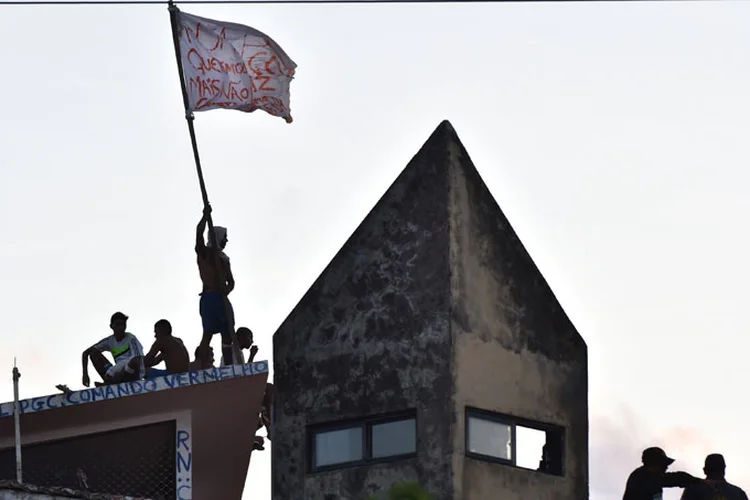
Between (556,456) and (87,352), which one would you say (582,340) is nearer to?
(556,456)

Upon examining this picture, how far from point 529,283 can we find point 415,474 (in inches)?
144

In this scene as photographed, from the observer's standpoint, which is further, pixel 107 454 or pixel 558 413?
pixel 558 413

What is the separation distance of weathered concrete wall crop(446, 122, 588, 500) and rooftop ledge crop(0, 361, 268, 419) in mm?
3214

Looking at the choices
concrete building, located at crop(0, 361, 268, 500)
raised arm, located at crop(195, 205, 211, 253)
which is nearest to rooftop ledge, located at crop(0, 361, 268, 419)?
concrete building, located at crop(0, 361, 268, 500)

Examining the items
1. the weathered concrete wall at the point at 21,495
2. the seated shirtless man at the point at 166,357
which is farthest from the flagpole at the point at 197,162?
the weathered concrete wall at the point at 21,495

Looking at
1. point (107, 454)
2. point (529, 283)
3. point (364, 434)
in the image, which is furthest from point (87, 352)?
point (529, 283)

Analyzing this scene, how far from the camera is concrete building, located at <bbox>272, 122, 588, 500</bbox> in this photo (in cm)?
3538

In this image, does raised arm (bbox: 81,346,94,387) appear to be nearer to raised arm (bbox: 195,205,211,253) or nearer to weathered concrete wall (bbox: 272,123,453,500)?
raised arm (bbox: 195,205,211,253)

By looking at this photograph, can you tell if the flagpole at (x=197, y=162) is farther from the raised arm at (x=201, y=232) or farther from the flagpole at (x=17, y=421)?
the flagpole at (x=17, y=421)

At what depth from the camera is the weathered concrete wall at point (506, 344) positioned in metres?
35.6

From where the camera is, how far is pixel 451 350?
35.3 metres

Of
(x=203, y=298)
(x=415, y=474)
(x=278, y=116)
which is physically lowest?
(x=415, y=474)

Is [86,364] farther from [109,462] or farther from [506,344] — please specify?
[506,344]

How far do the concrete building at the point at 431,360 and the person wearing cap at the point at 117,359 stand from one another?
3.53m
